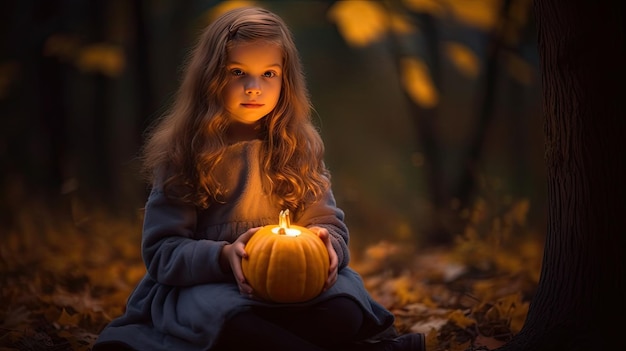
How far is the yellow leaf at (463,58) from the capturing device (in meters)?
4.34

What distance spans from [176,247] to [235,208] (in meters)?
0.28

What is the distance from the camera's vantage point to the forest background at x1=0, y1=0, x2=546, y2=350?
4250mm

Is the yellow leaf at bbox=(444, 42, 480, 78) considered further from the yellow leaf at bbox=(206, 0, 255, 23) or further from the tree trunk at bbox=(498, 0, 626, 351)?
the tree trunk at bbox=(498, 0, 626, 351)

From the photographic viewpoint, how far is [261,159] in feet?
9.33

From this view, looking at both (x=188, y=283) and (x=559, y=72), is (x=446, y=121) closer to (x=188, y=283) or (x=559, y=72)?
(x=559, y=72)

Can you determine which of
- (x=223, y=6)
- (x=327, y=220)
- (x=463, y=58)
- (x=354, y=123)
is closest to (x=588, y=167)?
(x=327, y=220)

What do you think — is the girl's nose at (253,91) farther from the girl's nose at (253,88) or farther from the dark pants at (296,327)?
the dark pants at (296,327)

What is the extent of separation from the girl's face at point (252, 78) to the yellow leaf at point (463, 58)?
73.4 inches

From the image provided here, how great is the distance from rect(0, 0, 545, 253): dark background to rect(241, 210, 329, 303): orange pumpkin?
1.94 metres

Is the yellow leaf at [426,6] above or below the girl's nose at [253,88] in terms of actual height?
above

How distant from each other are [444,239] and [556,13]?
1.90 m

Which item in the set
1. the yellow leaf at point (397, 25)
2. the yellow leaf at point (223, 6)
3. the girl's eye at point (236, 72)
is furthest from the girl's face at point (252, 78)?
the yellow leaf at point (397, 25)

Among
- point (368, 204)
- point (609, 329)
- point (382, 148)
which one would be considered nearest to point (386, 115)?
point (382, 148)

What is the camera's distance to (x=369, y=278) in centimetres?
425
